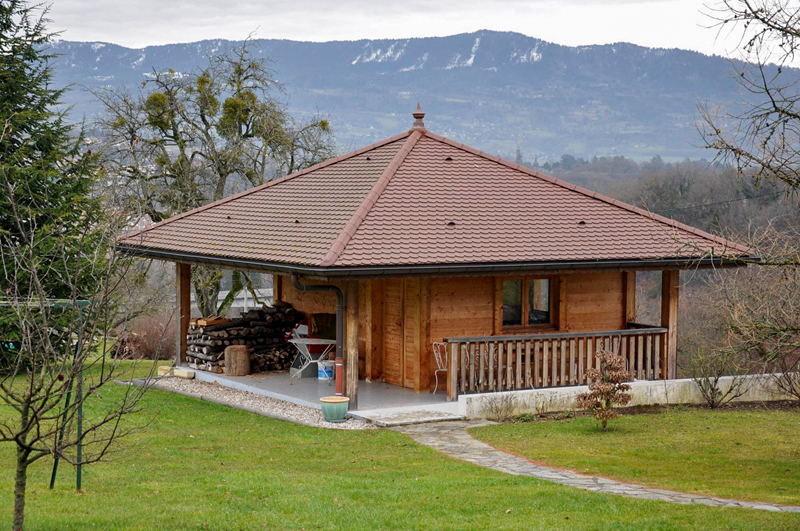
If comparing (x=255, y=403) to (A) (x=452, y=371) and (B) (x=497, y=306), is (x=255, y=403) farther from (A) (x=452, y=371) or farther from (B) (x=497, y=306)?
(B) (x=497, y=306)

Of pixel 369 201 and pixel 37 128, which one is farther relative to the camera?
pixel 37 128

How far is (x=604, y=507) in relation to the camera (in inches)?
330

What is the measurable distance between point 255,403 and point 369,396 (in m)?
1.88

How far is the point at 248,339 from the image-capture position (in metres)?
17.8

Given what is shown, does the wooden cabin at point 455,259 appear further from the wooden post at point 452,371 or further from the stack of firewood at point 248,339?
the stack of firewood at point 248,339

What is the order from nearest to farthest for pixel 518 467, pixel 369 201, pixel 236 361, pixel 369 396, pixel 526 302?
pixel 518 467
pixel 369 396
pixel 369 201
pixel 526 302
pixel 236 361

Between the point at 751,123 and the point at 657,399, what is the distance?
7393 millimetres

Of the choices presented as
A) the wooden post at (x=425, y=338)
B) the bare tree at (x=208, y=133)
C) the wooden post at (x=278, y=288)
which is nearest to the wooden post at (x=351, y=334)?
the wooden post at (x=425, y=338)

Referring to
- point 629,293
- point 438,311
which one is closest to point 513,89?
point 629,293

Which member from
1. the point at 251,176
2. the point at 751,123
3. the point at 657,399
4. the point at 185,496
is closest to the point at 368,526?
the point at 185,496

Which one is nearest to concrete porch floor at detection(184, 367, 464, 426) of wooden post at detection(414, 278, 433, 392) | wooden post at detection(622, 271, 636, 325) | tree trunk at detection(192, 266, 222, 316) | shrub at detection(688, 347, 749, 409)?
wooden post at detection(414, 278, 433, 392)

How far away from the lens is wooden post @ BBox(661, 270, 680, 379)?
16.3 metres

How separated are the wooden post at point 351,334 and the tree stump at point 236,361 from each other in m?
4.02

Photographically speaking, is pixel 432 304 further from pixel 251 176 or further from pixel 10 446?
pixel 251 176
